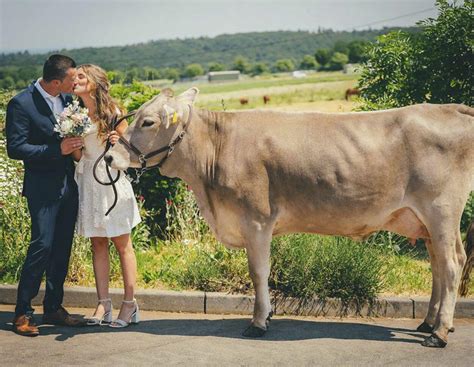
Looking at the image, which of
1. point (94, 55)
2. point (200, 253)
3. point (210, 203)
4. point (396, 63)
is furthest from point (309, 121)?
point (94, 55)

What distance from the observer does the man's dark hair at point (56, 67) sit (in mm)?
7336

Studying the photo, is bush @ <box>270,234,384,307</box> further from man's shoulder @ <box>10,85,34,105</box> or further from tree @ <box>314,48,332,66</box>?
tree @ <box>314,48,332,66</box>

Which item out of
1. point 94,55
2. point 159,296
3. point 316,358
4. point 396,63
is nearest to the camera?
point 316,358

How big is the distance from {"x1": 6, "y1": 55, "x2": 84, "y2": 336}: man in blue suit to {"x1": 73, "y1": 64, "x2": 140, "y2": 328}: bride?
0.56 ft

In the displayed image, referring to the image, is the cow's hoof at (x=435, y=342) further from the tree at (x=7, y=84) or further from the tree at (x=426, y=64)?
the tree at (x=7, y=84)

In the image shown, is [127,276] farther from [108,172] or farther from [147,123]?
[147,123]

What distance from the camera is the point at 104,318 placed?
25.2 feet

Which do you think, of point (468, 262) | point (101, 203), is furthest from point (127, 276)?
point (468, 262)

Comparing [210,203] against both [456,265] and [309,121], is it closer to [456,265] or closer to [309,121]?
[309,121]

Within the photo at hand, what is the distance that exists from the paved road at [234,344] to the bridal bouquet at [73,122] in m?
1.92

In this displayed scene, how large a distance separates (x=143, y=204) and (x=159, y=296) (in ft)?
8.99

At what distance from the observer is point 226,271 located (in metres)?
8.73

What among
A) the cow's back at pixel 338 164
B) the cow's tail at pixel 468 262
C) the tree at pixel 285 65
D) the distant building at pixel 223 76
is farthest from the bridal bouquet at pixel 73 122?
the tree at pixel 285 65

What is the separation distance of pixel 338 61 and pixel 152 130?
153984 millimetres
